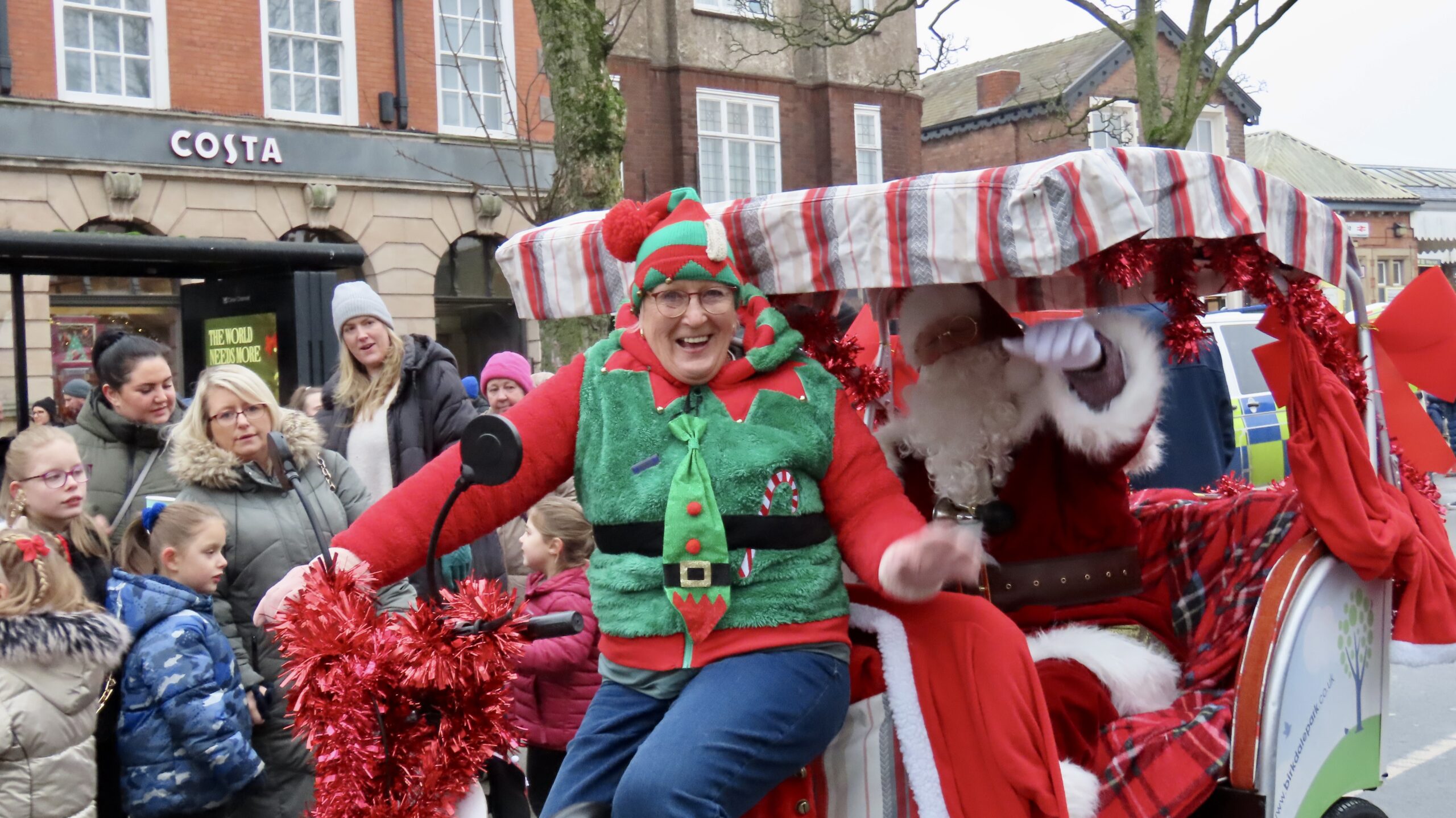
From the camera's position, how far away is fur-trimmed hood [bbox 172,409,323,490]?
4082 mm

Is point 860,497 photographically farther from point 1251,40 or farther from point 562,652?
point 1251,40

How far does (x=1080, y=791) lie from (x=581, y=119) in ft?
19.2

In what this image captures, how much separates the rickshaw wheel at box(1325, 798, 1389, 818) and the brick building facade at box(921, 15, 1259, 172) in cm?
2485

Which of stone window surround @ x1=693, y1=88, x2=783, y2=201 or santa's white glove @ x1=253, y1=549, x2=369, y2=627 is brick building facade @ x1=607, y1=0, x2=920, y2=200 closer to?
stone window surround @ x1=693, y1=88, x2=783, y2=201

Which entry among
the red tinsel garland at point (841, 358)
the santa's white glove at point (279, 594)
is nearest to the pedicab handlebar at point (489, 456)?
the santa's white glove at point (279, 594)

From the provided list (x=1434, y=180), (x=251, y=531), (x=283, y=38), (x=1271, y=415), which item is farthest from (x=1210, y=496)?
(x=1434, y=180)

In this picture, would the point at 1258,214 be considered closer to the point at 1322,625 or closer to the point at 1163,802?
the point at 1322,625

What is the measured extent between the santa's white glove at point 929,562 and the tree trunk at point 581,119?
5611 millimetres

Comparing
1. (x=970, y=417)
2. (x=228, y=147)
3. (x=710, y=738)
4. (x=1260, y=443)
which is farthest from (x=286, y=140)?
(x=710, y=738)

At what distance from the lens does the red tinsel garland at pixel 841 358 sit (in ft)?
10.2

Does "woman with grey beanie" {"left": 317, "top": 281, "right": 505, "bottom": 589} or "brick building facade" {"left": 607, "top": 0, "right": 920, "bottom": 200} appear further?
"brick building facade" {"left": 607, "top": 0, "right": 920, "bottom": 200}

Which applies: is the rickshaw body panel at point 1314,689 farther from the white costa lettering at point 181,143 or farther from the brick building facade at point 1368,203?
the brick building facade at point 1368,203

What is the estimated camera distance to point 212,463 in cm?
409

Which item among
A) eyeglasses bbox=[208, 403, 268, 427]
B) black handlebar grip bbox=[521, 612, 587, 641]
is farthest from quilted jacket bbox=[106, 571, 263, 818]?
black handlebar grip bbox=[521, 612, 587, 641]
